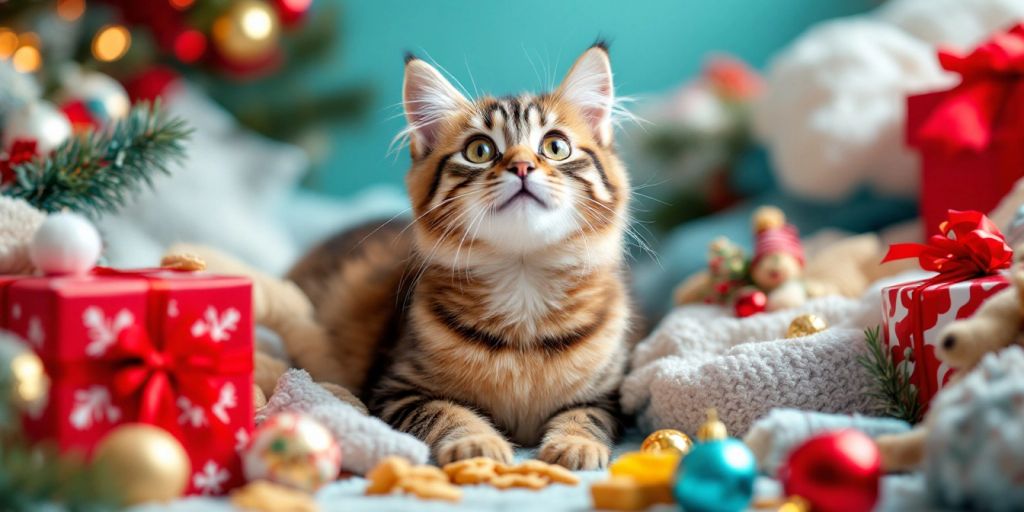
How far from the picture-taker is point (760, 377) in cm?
118

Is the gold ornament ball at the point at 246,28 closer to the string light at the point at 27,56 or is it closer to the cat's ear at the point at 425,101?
the string light at the point at 27,56

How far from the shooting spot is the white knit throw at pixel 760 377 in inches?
46.3

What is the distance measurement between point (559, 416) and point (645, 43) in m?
1.96

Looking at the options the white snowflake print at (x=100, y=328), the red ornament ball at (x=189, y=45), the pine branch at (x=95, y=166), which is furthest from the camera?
the red ornament ball at (x=189, y=45)

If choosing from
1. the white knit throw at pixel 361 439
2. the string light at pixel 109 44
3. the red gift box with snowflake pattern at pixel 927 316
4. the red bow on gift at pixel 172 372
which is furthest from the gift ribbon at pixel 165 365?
the string light at pixel 109 44

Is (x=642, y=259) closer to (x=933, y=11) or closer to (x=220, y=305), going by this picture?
(x=933, y=11)

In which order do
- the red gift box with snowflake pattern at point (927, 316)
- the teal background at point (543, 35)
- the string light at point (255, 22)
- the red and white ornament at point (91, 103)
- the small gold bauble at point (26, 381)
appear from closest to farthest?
1. the small gold bauble at point (26, 381)
2. the red gift box with snowflake pattern at point (927, 316)
3. the red and white ornament at point (91, 103)
4. the string light at point (255, 22)
5. the teal background at point (543, 35)

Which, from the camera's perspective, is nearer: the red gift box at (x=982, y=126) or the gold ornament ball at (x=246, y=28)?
the red gift box at (x=982, y=126)

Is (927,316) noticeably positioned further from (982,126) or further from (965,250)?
(982,126)

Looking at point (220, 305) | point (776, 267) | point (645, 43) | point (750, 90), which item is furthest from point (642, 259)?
point (220, 305)

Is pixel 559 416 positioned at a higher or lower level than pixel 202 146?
lower

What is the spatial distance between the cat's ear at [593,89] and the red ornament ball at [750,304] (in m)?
0.36

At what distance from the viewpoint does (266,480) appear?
0.90 metres

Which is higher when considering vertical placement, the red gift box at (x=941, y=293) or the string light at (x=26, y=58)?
the string light at (x=26, y=58)
